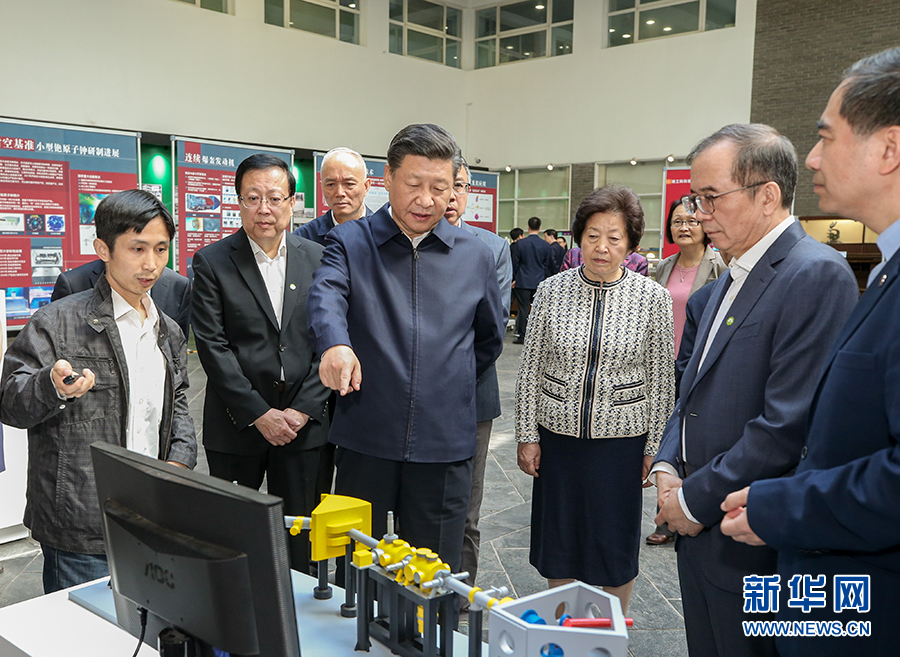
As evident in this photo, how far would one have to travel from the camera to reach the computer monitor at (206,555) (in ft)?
3.59

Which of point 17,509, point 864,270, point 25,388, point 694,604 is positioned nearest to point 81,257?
point 17,509

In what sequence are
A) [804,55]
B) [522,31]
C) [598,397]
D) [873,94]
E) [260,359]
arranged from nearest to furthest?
[873,94] → [598,397] → [260,359] → [804,55] → [522,31]

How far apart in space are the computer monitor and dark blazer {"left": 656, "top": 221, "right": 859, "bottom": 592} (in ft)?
3.45

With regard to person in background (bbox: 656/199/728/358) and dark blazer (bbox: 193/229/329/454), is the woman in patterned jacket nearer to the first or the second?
dark blazer (bbox: 193/229/329/454)

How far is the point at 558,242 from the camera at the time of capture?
12500 millimetres

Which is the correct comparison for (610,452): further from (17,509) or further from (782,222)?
(17,509)

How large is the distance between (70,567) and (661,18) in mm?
13772

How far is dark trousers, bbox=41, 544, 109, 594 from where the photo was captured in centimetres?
203

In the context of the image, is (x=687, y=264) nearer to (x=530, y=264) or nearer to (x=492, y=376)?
(x=492, y=376)

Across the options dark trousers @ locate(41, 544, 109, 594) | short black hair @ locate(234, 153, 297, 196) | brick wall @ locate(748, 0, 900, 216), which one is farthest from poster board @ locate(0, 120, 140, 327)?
brick wall @ locate(748, 0, 900, 216)

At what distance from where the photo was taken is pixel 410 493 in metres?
2.22

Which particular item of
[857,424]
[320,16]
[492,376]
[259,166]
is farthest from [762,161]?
[320,16]

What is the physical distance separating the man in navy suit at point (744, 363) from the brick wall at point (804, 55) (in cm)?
1106

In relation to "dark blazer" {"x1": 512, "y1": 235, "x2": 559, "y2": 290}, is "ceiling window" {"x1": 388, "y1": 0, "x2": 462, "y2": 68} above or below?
above
